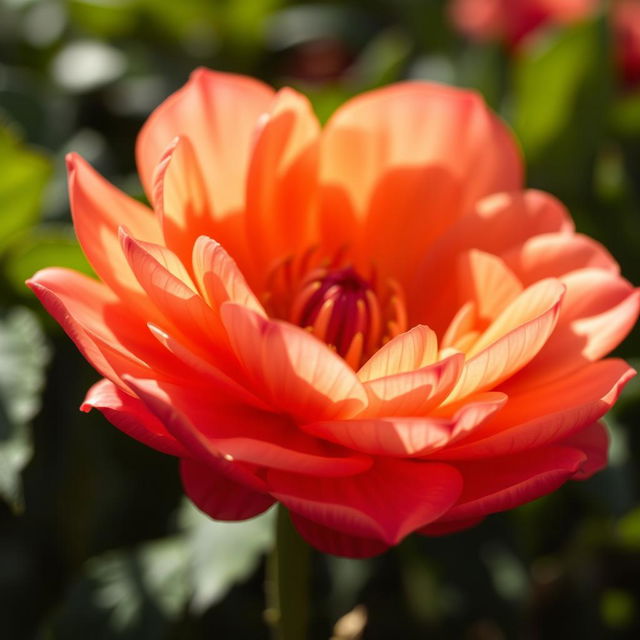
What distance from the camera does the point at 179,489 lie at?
0.94m

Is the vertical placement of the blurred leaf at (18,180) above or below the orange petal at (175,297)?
below

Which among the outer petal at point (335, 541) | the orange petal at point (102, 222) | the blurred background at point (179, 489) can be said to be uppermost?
the orange petal at point (102, 222)

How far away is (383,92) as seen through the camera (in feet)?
2.48

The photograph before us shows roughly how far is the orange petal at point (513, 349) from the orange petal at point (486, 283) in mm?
69

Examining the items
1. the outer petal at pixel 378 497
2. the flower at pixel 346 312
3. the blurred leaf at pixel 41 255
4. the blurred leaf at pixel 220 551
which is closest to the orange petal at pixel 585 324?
the flower at pixel 346 312

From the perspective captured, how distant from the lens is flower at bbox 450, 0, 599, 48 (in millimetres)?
1416

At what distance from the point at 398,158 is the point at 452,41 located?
0.68 m

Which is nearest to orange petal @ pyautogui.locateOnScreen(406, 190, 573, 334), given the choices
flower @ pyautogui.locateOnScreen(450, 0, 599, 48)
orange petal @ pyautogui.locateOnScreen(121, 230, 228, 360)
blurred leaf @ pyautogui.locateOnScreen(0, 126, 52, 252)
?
orange petal @ pyautogui.locateOnScreen(121, 230, 228, 360)

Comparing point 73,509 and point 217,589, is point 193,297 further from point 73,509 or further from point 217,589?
point 73,509

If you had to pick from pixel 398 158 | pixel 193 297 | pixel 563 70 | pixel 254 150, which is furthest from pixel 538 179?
pixel 193 297

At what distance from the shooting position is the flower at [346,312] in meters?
0.55

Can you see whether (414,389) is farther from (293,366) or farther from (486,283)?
(486,283)

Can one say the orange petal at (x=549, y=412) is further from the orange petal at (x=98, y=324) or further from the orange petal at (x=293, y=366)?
the orange petal at (x=98, y=324)

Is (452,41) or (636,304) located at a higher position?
(636,304)
